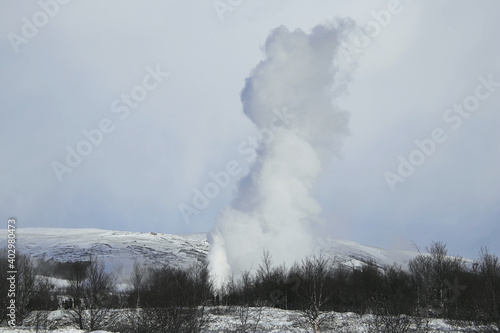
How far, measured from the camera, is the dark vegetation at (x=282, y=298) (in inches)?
651

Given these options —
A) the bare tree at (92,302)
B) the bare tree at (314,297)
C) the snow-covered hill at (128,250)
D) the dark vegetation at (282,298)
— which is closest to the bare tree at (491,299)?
the dark vegetation at (282,298)

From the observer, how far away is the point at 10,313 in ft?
81.2

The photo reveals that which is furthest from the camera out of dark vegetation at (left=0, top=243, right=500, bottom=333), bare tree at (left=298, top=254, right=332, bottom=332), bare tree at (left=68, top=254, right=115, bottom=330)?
bare tree at (left=68, top=254, right=115, bottom=330)

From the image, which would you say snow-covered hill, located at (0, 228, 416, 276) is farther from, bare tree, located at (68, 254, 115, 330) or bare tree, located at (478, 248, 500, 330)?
bare tree, located at (68, 254, 115, 330)

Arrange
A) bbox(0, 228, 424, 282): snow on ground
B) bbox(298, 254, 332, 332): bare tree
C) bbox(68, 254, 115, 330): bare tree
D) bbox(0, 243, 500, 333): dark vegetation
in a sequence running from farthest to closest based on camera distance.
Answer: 1. bbox(0, 228, 424, 282): snow on ground
2. bbox(68, 254, 115, 330): bare tree
3. bbox(298, 254, 332, 332): bare tree
4. bbox(0, 243, 500, 333): dark vegetation

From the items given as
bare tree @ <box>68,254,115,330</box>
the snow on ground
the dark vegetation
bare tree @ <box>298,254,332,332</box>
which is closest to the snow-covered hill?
the snow on ground

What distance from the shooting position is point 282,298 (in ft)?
184

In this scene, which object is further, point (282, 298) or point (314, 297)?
point (282, 298)

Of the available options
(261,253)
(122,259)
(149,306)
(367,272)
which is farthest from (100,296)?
(122,259)

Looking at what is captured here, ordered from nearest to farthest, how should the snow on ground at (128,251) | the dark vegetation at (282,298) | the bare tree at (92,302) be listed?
1. the dark vegetation at (282,298)
2. the bare tree at (92,302)
3. the snow on ground at (128,251)

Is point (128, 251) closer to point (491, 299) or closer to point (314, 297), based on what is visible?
point (314, 297)

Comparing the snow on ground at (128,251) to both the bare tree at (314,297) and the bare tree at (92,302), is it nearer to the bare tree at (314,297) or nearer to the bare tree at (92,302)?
the bare tree at (314,297)

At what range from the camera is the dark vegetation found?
16547 millimetres

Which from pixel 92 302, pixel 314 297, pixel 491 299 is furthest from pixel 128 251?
pixel 491 299
